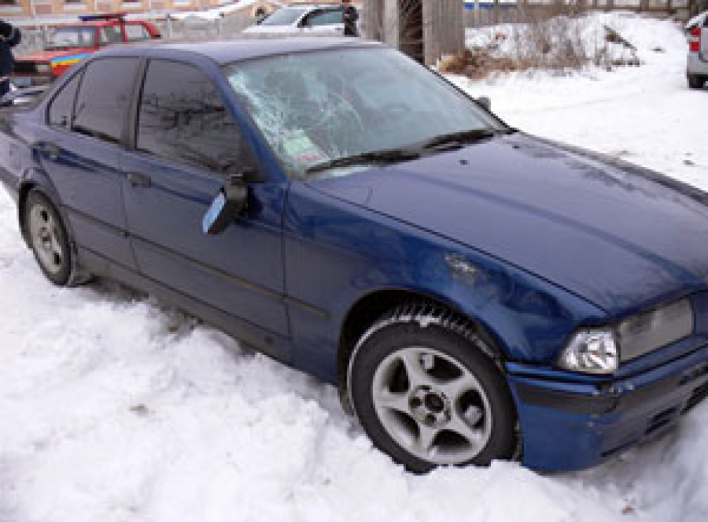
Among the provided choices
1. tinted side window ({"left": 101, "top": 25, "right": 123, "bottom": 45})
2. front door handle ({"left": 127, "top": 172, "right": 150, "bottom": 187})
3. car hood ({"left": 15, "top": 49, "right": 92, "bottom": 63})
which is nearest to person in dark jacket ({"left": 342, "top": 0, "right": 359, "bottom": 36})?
tinted side window ({"left": 101, "top": 25, "right": 123, "bottom": 45})

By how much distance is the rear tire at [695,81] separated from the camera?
447 inches

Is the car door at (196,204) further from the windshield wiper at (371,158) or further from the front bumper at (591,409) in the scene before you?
the front bumper at (591,409)

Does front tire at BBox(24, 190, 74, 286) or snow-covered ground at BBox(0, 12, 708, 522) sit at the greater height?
front tire at BBox(24, 190, 74, 286)

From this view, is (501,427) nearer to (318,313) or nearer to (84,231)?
(318,313)

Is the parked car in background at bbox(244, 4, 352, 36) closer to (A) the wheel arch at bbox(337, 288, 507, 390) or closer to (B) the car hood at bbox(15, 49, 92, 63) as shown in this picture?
(B) the car hood at bbox(15, 49, 92, 63)

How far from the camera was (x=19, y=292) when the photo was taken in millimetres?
4281

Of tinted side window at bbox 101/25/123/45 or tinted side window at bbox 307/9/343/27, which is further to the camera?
tinted side window at bbox 307/9/343/27

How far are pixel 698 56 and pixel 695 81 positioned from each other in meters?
0.43

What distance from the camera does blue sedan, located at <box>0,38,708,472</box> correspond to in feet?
7.05

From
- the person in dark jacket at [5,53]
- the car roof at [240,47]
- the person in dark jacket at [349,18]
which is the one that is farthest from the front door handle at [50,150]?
the person in dark jacket at [349,18]

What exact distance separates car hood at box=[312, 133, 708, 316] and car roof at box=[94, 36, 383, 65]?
2.99ft

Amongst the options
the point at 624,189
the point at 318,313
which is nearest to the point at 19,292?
the point at 318,313

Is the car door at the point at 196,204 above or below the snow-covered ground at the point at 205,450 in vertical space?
above

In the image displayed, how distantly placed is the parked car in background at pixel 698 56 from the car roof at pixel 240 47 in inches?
373
